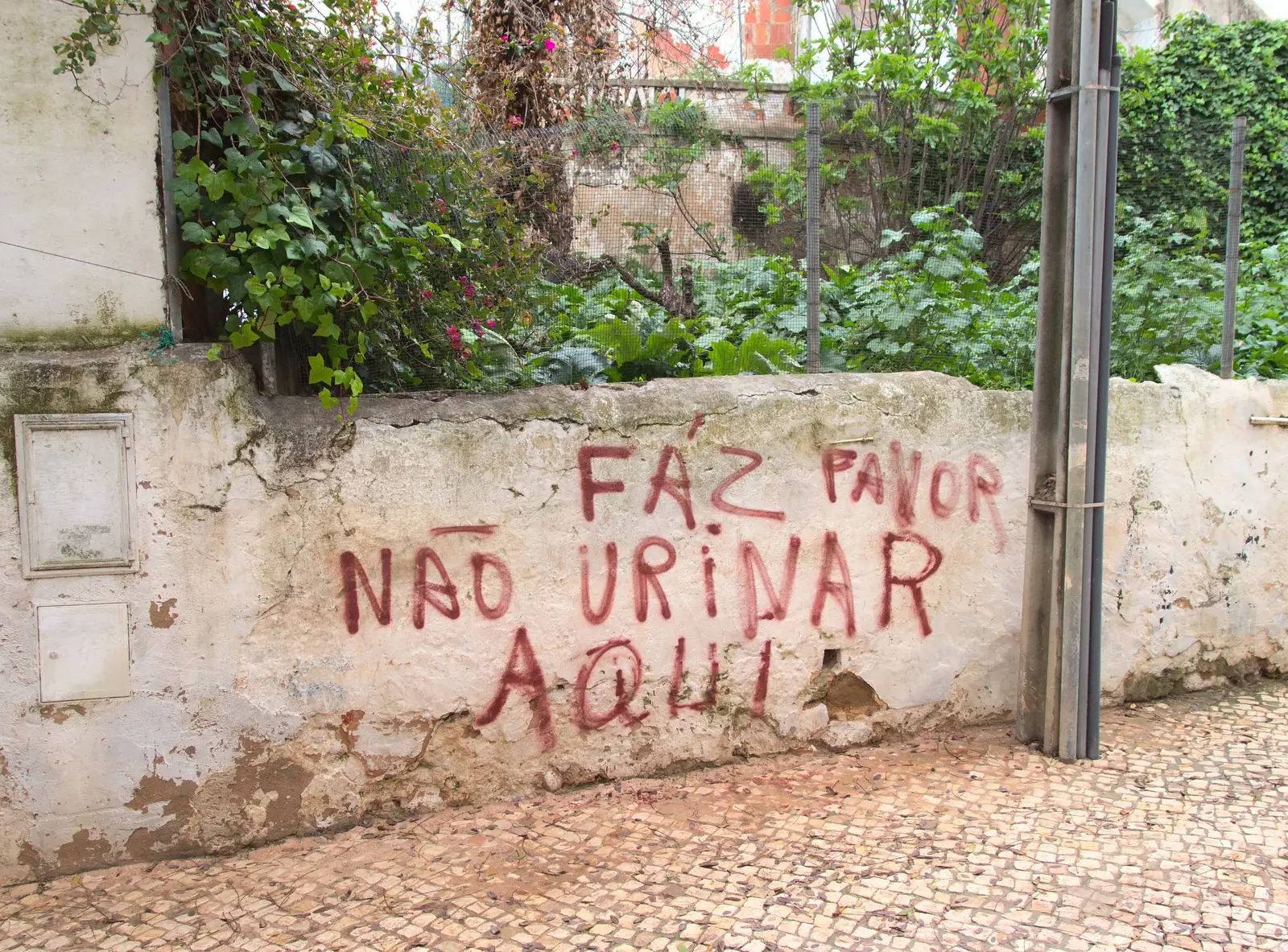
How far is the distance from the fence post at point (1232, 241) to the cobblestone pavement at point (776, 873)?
6.71ft

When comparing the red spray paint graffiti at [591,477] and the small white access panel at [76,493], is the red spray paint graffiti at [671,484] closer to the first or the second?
the red spray paint graffiti at [591,477]

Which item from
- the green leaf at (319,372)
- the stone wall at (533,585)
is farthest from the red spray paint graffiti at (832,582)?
the green leaf at (319,372)

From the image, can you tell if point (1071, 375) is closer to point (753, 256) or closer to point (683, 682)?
point (753, 256)

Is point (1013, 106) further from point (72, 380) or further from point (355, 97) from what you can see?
point (72, 380)

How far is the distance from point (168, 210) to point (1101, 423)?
3.55 metres

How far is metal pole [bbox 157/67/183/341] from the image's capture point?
3.10 metres

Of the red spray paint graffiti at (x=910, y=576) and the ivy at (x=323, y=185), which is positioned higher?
the ivy at (x=323, y=185)

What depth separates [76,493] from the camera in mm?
3020

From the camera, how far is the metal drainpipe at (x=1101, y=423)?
3.83m

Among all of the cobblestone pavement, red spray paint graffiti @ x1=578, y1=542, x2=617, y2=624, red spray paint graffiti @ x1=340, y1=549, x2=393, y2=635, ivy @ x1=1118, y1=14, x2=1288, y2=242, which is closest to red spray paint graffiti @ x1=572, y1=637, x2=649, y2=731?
red spray paint graffiti @ x1=578, y1=542, x2=617, y2=624

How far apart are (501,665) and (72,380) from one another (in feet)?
5.57

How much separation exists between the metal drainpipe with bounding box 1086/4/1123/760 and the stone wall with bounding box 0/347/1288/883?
401mm

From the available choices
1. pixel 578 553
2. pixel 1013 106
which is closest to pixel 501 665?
pixel 578 553

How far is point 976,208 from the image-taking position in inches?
207
